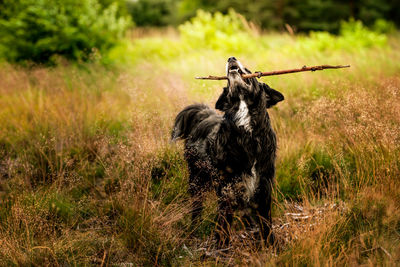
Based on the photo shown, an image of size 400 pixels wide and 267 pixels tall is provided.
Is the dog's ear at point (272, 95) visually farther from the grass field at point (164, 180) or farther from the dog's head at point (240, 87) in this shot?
the grass field at point (164, 180)

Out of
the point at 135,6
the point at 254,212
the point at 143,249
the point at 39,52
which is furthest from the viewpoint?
the point at 135,6

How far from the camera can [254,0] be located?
71.6ft

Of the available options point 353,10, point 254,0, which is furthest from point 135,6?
point 353,10

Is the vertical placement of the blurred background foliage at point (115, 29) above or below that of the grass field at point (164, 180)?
above

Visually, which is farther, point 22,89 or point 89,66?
point 89,66

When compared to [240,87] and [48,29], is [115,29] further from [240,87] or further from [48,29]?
[240,87]

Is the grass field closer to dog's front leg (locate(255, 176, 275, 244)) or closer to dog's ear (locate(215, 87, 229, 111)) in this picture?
dog's front leg (locate(255, 176, 275, 244))

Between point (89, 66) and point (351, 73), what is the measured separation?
5.62 meters

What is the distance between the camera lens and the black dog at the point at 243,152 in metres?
2.58

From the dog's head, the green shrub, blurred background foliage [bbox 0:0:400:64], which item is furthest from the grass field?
the green shrub

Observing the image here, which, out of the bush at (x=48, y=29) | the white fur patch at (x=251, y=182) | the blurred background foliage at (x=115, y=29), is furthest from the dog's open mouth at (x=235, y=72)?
the bush at (x=48, y=29)

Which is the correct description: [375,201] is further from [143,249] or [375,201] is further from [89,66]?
[89,66]

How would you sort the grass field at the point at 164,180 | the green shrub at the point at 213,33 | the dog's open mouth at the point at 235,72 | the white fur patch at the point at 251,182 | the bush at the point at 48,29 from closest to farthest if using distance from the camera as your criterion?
the grass field at the point at 164,180 → the dog's open mouth at the point at 235,72 → the white fur patch at the point at 251,182 → the bush at the point at 48,29 → the green shrub at the point at 213,33

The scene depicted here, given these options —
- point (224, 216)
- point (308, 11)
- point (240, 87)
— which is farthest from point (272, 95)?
point (308, 11)
